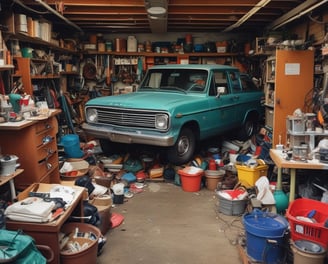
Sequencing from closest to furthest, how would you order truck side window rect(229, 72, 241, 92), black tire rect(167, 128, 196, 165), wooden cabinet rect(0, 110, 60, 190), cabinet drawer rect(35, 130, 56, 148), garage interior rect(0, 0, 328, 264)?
garage interior rect(0, 0, 328, 264) < wooden cabinet rect(0, 110, 60, 190) < cabinet drawer rect(35, 130, 56, 148) < black tire rect(167, 128, 196, 165) < truck side window rect(229, 72, 241, 92)

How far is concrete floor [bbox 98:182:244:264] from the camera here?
10.6 feet

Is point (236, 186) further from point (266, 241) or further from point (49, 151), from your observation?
point (49, 151)

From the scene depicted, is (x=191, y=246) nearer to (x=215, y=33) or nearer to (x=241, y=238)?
(x=241, y=238)

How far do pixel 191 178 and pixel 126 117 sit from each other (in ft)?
4.45

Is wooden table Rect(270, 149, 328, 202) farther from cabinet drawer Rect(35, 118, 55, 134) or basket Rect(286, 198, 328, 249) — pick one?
cabinet drawer Rect(35, 118, 55, 134)

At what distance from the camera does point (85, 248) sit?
271cm

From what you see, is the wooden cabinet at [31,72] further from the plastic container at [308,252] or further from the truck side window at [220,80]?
the plastic container at [308,252]

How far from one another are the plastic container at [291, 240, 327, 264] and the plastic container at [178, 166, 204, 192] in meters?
2.39

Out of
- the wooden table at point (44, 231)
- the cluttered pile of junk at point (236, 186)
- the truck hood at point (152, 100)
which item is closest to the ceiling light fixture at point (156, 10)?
the truck hood at point (152, 100)

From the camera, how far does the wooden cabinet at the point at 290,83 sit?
5098 mm

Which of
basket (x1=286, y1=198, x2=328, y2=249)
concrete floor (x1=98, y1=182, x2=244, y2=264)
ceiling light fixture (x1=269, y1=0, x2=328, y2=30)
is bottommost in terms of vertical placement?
concrete floor (x1=98, y1=182, x2=244, y2=264)

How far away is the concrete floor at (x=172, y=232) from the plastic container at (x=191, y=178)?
0.39 ft

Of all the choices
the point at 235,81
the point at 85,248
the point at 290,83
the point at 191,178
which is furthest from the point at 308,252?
the point at 235,81

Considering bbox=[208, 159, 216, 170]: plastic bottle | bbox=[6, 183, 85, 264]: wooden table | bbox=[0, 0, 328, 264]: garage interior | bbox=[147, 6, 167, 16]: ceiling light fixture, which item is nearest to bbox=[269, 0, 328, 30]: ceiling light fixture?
bbox=[0, 0, 328, 264]: garage interior
